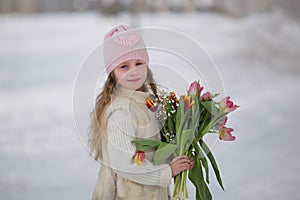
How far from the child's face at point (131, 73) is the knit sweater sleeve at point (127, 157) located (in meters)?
0.06

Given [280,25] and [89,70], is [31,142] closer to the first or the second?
[89,70]

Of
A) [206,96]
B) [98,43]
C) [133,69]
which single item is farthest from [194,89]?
[98,43]

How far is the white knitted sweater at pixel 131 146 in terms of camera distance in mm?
1087

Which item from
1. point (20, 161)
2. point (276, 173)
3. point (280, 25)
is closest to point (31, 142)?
point (20, 161)

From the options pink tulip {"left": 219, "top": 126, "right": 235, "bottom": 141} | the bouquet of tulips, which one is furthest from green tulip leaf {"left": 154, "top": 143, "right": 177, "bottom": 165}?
pink tulip {"left": 219, "top": 126, "right": 235, "bottom": 141}

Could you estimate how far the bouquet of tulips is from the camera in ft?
3.59

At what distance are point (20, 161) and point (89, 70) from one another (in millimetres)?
1566

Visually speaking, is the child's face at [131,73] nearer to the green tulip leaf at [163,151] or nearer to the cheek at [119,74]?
the cheek at [119,74]

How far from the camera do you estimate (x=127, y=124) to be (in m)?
1.09

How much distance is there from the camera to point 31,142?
280 cm

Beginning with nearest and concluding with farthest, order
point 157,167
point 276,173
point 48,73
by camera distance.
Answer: point 157,167
point 276,173
point 48,73

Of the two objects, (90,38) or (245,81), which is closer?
(245,81)

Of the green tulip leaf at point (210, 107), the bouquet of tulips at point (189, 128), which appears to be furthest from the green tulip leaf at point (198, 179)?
the green tulip leaf at point (210, 107)

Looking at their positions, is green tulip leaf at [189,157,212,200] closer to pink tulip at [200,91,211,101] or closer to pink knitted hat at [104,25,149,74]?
pink tulip at [200,91,211,101]
